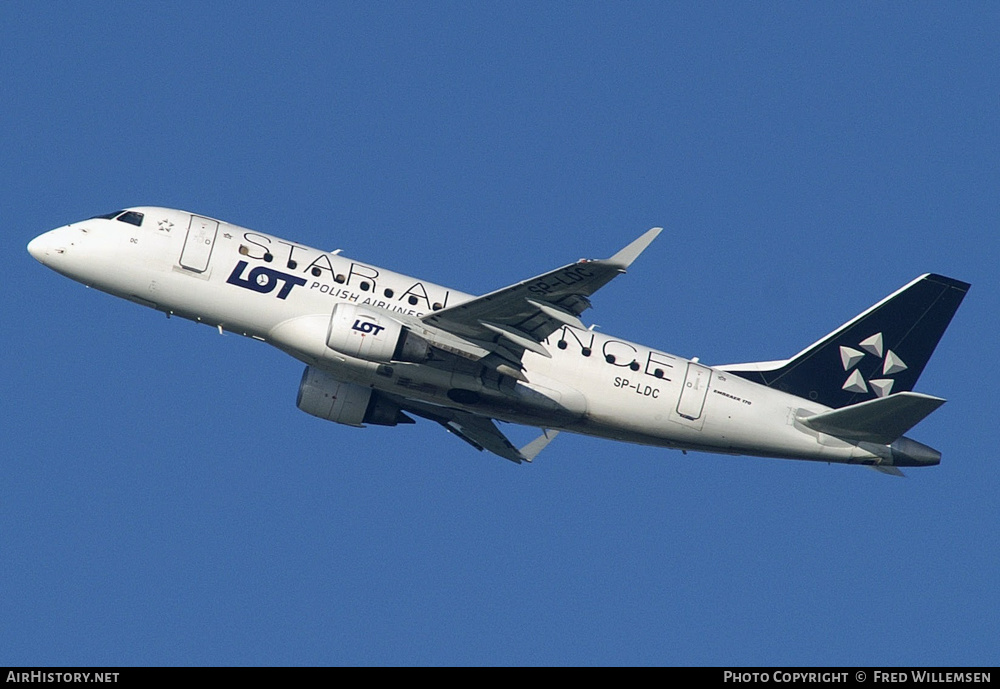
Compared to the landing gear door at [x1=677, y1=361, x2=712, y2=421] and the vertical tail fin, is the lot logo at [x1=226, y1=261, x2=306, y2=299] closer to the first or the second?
the landing gear door at [x1=677, y1=361, x2=712, y2=421]

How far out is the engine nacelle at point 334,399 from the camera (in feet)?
139

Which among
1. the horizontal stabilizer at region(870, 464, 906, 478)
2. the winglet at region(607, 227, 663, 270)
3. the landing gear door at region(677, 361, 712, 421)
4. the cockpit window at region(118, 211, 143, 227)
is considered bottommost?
the horizontal stabilizer at region(870, 464, 906, 478)

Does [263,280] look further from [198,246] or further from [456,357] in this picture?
[456,357]

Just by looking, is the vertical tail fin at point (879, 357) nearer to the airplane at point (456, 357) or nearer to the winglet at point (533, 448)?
the airplane at point (456, 357)

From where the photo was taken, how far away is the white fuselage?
128 feet

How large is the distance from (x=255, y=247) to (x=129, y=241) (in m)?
4.08

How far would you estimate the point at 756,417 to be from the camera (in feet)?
135

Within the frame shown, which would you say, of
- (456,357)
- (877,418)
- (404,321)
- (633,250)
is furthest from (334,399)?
(877,418)

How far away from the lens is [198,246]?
130 feet

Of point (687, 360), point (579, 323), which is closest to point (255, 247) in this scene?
point (579, 323)

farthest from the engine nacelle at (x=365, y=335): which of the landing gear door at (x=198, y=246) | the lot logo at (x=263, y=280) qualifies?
the landing gear door at (x=198, y=246)

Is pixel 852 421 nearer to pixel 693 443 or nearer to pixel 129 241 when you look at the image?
pixel 693 443

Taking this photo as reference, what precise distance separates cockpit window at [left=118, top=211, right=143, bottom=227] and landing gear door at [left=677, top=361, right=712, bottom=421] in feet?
61.8

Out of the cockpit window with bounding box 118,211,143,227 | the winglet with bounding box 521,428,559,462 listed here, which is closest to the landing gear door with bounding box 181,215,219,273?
the cockpit window with bounding box 118,211,143,227
